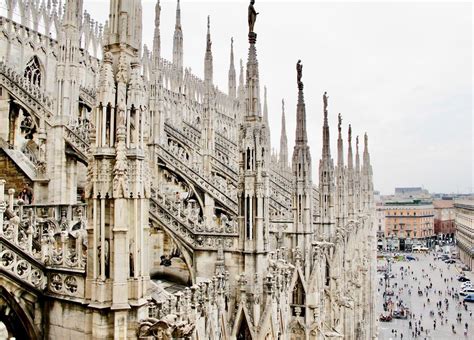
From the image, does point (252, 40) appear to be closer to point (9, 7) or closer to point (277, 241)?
point (277, 241)

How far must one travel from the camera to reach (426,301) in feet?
151

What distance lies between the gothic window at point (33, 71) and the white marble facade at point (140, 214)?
69 mm

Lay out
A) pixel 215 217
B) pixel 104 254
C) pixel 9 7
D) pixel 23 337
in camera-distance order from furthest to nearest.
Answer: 1. pixel 9 7
2. pixel 215 217
3. pixel 23 337
4. pixel 104 254

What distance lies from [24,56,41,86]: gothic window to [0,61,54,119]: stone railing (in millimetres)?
6899

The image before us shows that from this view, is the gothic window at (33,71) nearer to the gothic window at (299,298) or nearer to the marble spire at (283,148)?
the gothic window at (299,298)

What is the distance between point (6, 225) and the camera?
805 cm

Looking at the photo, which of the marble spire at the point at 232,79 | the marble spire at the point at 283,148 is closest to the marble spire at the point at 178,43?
the marble spire at the point at 232,79

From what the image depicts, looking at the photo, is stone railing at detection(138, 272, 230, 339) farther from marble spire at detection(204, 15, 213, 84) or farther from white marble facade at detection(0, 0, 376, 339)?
marble spire at detection(204, 15, 213, 84)

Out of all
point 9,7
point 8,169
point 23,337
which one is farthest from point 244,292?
point 9,7

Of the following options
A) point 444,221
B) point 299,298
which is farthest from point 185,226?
point 444,221

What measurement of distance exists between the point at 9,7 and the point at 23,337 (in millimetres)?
20154

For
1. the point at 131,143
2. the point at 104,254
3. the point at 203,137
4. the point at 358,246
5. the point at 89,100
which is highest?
the point at 89,100

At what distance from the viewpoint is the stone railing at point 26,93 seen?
15.4 m

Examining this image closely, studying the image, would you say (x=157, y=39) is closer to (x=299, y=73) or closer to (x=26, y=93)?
(x=26, y=93)
